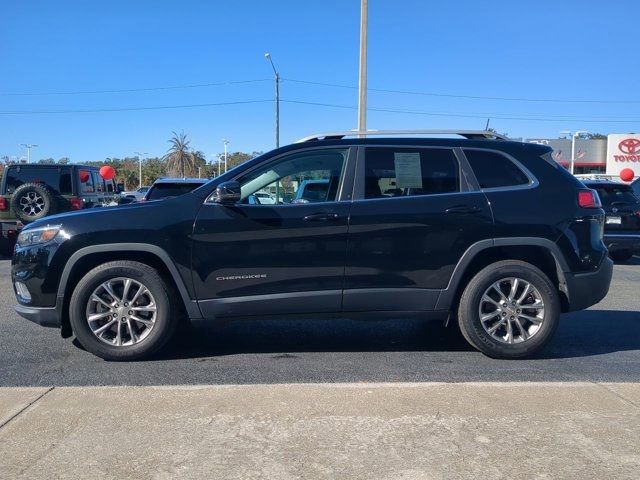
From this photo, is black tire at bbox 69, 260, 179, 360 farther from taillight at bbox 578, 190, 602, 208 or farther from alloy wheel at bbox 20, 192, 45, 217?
alloy wheel at bbox 20, 192, 45, 217

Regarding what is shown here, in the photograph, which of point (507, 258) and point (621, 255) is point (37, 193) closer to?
point (507, 258)

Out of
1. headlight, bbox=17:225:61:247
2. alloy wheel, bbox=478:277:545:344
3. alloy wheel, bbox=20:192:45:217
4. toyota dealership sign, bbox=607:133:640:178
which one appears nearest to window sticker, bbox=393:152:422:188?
alloy wheel, bbox=478:277:545:344

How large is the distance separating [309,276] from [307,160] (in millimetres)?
1047

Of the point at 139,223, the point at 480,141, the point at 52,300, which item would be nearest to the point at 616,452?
the point at 480,141

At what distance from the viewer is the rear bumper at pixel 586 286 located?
524 centimetres

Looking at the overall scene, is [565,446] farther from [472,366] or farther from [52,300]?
[52,300]

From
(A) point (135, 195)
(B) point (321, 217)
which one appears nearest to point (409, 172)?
(B) point (321, 217)

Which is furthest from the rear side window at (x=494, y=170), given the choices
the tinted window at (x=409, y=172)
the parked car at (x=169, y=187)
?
the parked car at (x=169, y=187)

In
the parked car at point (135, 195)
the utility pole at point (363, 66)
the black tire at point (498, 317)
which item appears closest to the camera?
the black tire at point (498, 317)

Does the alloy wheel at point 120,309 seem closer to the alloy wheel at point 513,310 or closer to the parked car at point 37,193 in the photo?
the alloy wheel at point 513,310

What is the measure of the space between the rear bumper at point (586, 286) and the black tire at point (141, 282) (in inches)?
136

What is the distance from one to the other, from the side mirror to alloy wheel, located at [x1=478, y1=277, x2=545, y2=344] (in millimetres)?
2304

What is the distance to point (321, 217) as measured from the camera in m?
5.04

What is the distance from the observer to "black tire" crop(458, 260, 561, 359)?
5184 mm
